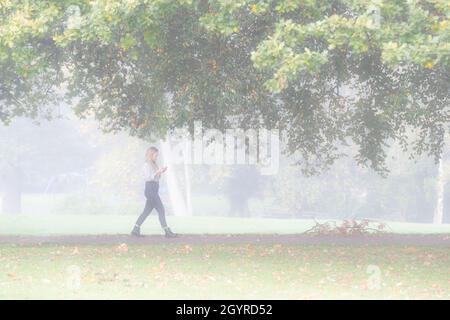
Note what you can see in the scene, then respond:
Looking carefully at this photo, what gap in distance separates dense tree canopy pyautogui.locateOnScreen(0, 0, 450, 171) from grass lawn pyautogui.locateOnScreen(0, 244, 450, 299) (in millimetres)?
2775

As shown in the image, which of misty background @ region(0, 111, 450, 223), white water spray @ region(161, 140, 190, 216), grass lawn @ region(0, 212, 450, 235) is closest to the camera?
grass lawn @ region(0, 212, 450, 235)

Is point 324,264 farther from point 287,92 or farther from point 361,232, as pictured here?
point 361,232

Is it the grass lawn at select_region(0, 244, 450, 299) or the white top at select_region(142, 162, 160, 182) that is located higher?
the white top at select_region(142, 162, 160, 182)

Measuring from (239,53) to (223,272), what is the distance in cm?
460

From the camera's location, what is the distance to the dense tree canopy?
14.6 metres

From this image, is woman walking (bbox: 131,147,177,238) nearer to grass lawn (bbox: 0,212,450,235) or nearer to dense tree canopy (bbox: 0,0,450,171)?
dense tree canopy (bbox: 0,0,450,171)

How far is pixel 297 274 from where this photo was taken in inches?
604

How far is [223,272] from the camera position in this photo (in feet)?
51.1

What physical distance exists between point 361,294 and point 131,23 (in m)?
5.72

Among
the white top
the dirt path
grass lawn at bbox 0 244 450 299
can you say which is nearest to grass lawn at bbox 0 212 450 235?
the dirt path

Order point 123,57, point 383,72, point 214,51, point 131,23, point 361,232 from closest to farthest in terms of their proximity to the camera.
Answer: point 131,23
point 214,51
point 123,57
point 383,72
point 361,232

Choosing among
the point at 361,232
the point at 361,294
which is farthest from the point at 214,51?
the point at 361,232

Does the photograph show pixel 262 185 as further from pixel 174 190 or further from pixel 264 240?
pixel 264 240

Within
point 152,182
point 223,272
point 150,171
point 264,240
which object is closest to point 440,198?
point 264,240
